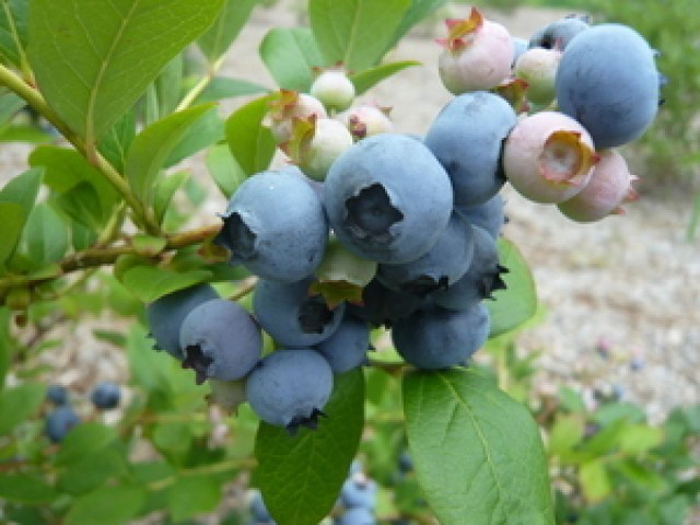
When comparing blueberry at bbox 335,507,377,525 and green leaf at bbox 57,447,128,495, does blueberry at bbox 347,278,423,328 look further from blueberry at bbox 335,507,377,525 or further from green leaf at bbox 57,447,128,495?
blueberry at bbox 335,507,377,525

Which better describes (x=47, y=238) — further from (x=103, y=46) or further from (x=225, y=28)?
(x=103, y=46)

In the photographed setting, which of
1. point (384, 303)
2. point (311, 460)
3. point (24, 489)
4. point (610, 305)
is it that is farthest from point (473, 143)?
point (610, 305)

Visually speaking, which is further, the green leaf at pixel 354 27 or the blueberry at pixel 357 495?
the blueberry at pixel 357 495

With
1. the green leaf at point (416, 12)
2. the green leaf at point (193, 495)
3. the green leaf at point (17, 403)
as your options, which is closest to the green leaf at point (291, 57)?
the green leaf at point (416, 12)

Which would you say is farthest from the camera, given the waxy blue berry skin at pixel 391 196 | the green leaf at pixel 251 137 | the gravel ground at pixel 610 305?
the gravel ground at pixel 610 305

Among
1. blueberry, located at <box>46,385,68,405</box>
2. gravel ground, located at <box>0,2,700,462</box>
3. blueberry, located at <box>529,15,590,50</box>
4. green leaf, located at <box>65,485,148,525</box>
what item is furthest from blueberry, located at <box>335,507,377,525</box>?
gravel ground, located at <box>0,2,700,462</box>

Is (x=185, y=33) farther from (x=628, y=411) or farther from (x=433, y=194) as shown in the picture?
(x=628, y=411)

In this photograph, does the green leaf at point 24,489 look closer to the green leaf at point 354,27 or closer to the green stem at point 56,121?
the green stem at point 56,121

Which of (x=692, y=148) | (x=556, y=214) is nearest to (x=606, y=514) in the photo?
(x=556, y=214)
